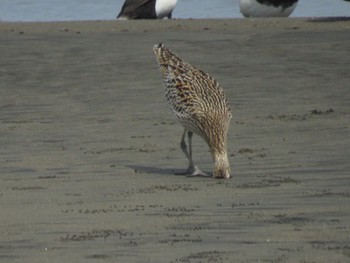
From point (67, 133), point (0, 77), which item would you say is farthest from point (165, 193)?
Result: point (0, 77)

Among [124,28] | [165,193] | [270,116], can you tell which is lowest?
[124,28]

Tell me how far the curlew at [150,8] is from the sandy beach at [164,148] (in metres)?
3.84

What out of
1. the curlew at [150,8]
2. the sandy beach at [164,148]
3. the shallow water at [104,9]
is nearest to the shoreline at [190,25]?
the sandy beach at [164,148]

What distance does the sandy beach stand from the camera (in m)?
8.33

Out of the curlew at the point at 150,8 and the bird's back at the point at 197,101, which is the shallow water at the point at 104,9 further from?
the bird's back at the point at 197,101

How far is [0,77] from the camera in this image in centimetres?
1734

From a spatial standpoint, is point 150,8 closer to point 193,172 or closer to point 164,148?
point 164,148

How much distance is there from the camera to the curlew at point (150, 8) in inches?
1026

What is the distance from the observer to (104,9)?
32.1 metres

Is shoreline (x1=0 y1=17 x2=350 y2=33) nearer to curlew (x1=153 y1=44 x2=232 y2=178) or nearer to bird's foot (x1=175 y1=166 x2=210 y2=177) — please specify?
curlew (x1=153 y1=44 x2=232 y2=178)

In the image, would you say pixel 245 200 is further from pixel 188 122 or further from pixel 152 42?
pixel 152 42

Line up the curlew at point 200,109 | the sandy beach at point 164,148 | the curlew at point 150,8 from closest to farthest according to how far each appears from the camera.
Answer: the sandy beach at point 164,148
the curlew at point 200,109
the curlew at point 150,8

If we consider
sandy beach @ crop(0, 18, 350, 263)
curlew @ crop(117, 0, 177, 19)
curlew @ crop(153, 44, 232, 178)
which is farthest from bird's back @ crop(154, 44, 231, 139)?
curlew @ crop(117, 0, 177, 19)

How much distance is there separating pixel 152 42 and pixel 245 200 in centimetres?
1024
